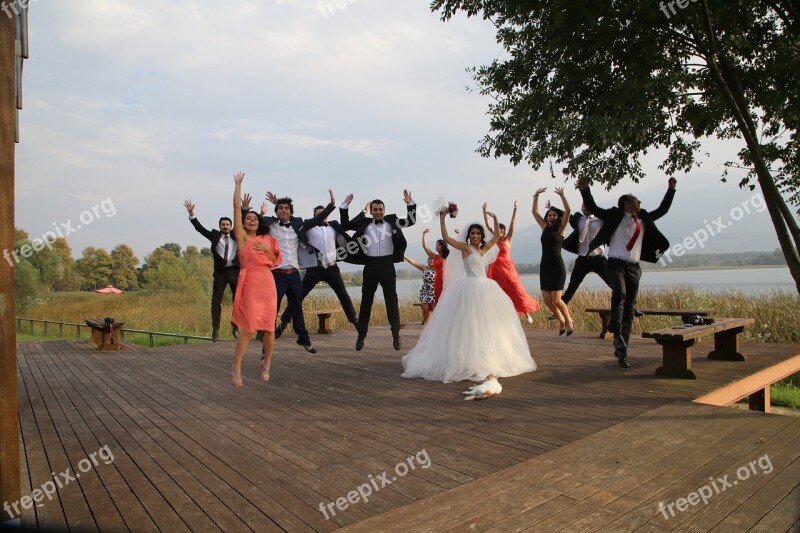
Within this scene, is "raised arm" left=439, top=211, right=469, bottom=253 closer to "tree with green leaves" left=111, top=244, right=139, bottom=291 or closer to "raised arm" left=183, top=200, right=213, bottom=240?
"raised arm" left=183, top=200, right=213, bottom=240

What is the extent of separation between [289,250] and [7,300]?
5639mm

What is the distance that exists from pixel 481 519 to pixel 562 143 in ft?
12.5

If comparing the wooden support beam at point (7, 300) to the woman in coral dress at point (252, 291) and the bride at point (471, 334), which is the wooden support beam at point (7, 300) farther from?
the bride at point (471, 334)

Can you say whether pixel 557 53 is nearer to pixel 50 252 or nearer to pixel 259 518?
pixel 259 518

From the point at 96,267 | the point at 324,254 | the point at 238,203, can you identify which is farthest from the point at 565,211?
the point at 96,267

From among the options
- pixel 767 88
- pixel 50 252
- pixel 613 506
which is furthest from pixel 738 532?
pixel 50 252

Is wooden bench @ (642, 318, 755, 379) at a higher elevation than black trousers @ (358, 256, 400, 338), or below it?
below

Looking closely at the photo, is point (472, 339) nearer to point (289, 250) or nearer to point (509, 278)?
point (289, 250)

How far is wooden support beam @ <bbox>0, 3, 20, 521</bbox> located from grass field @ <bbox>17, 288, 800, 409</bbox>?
8.85 metres

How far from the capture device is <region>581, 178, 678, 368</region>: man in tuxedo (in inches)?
259

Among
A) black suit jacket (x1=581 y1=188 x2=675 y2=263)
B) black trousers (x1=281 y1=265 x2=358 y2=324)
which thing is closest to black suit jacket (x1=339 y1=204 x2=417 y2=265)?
black trousers (x1=281 y1=265 x2=358 y2=324)

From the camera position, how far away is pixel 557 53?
5660 mm

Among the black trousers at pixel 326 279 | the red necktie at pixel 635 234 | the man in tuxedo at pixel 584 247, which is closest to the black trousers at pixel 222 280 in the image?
the black trousers at pixel 326 279

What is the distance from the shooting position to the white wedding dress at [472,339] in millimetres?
6223
